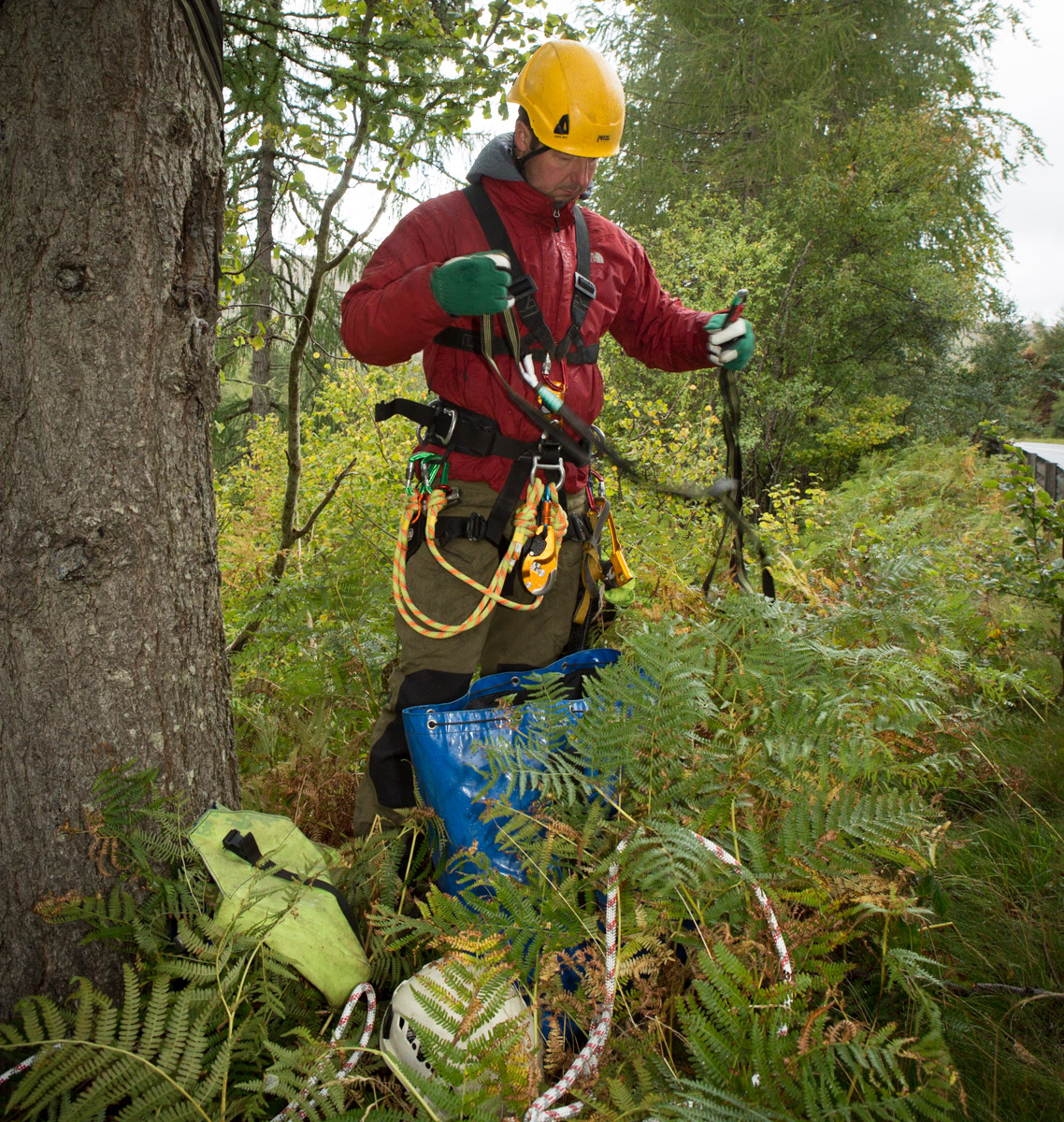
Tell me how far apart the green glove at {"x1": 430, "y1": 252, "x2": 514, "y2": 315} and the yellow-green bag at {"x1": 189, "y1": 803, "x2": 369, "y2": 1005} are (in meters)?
1.58

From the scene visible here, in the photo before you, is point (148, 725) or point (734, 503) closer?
point (148, 725)

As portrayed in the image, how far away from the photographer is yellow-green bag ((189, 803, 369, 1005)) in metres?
1.75

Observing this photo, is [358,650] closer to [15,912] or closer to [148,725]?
[148,725]

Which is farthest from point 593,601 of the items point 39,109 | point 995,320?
point 995,320

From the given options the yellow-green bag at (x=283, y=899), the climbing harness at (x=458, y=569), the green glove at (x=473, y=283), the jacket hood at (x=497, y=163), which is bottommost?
the yellow-green bag at (x=283, y=899)

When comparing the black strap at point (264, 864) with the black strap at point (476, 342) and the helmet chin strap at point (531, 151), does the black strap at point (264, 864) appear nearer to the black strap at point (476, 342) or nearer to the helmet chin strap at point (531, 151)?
the black strap at point (476, 342)

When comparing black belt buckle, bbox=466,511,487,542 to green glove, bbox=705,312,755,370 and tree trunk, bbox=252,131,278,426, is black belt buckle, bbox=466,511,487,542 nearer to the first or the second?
green glove, bbox=705,312,755,370

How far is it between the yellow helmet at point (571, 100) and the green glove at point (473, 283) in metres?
0.55

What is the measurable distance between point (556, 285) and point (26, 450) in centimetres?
167

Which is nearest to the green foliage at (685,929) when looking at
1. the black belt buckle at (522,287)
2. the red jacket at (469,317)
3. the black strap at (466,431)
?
the black strap at (466,431)

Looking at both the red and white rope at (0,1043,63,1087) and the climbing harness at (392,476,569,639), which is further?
the climbing harness at (392,476,569,639)

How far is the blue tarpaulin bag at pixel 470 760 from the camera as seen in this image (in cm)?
204

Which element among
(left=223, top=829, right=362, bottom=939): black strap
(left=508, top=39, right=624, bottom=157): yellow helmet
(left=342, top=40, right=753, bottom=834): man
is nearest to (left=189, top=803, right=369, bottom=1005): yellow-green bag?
(left=223, top=829, right=362, bottom=939): black strap

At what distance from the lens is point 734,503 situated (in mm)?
2564
